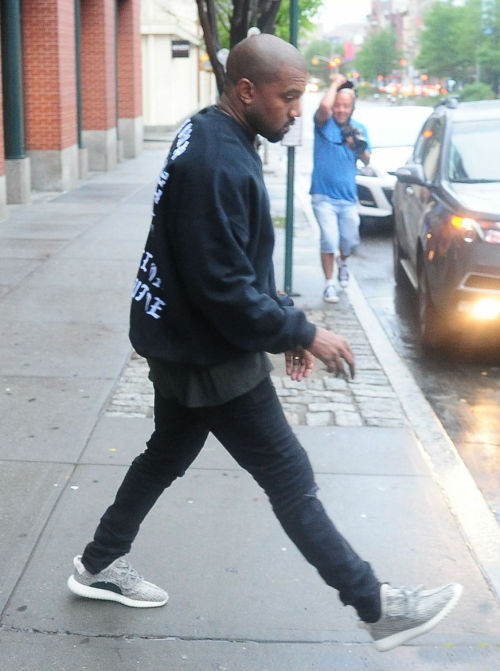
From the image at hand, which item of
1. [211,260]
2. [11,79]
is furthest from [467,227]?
[11,79]

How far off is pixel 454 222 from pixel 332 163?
2.00 m

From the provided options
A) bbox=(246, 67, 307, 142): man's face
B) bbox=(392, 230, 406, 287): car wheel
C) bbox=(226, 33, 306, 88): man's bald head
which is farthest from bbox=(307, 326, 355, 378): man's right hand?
bbox=(392, 230, 406, 287): car wheel

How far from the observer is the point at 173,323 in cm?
328

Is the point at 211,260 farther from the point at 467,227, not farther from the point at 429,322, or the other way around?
the point at 429,322

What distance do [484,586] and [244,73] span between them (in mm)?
2104

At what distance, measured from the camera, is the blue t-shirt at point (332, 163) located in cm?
934

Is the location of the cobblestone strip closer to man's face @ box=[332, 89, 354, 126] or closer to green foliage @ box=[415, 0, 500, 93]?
man's face @ box=[332, 89, 354, 126]

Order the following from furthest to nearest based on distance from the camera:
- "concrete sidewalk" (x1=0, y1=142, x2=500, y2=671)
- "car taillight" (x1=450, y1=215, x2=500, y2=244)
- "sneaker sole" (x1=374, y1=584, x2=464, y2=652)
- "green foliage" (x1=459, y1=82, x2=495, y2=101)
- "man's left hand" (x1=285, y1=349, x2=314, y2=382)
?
"green foliage" (x1=459, y1=82, x2=495, y2=101) → "car taillight" (x1=450, y1=215, x2=500, y2=244) → "concrete sidewalk" (x1=0, y1=142, x2=500, y2=671) → "sneaker sole" (x1=374, y1=584, x2=464, y2=652) → "man's left hand" (x1=285, y1=349, x2=314, y2=382)

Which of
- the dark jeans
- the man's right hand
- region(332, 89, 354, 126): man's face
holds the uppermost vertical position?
region(332, 89, 354, 126): man's face

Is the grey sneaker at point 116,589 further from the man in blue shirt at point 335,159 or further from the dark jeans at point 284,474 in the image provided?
the man in blue shirt at point 335,159

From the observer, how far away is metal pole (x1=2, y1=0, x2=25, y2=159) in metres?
16.0

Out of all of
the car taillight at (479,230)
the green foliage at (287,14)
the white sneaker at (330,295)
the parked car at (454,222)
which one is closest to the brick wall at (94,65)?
the green foliage at (287,14)

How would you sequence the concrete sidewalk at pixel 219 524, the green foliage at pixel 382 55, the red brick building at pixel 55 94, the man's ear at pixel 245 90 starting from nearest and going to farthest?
the man's ear at pixel 245 90, the concrete sidewalk at pixel 219 524, the red brick building at pixel 55 94, the green foliage at pixel 382 55

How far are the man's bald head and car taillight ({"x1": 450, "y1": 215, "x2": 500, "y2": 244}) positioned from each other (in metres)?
4.42
